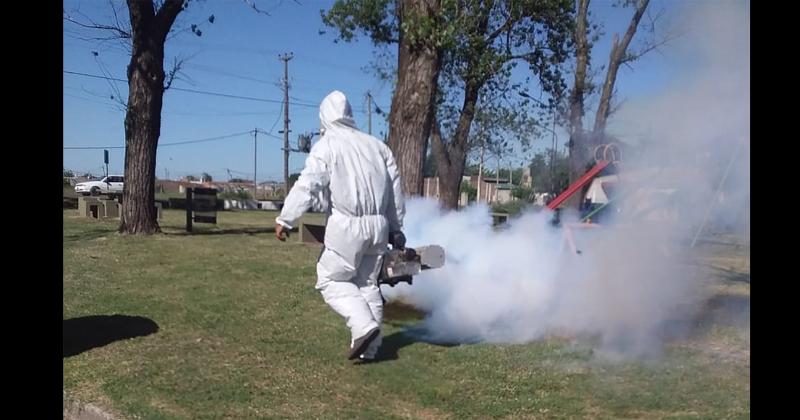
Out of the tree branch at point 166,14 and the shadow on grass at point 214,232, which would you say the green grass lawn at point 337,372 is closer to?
the shadow on grass at point 214,232

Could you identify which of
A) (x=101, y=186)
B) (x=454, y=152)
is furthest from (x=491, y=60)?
(x=101, y=186)

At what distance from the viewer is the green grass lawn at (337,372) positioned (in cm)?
437

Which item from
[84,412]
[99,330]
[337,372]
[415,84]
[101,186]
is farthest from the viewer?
[101,186]

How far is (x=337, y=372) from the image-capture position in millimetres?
5184

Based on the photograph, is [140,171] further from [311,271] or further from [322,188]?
[322,188]

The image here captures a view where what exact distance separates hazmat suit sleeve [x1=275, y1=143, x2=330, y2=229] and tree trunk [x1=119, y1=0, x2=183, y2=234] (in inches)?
411

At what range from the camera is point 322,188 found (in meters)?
5.38

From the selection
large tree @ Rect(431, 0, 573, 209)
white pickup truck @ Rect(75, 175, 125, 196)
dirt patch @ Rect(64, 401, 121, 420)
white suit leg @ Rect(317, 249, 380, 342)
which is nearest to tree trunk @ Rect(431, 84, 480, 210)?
large tree @ Rect(431, 0, 573, 209)

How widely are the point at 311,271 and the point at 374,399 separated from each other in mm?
5697

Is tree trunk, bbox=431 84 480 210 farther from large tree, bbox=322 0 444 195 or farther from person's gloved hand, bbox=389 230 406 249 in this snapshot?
person's gloved hand, bbox=389 230 406 249

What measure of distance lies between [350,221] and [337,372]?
120 cm

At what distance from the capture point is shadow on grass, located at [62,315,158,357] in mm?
5758

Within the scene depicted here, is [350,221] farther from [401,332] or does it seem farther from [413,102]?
[413,102]
